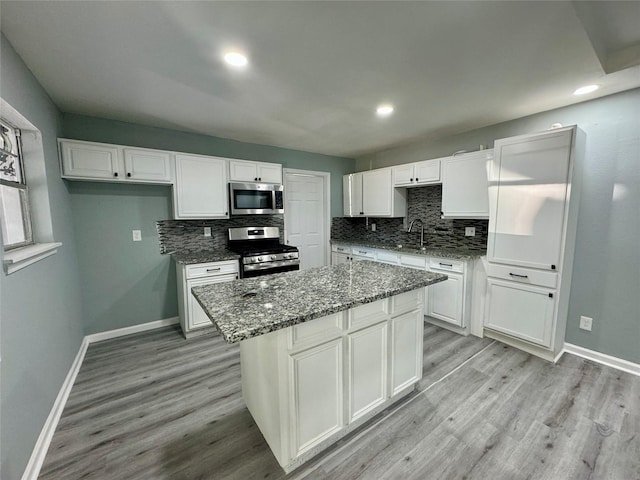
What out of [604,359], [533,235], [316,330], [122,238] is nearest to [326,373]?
[316,330]

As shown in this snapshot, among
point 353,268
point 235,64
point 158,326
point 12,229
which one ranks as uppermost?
point 235,64

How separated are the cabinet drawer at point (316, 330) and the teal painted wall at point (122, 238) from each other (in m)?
2.62

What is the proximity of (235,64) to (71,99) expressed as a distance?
171cm

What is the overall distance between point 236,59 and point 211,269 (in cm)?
212

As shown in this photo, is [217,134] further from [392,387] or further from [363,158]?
[392,387]

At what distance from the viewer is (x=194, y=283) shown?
116 inches

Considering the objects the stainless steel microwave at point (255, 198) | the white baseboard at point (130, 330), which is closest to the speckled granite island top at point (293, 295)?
the stainless steel microwave at point (255, 198)

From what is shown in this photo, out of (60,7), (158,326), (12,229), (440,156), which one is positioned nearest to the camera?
(60,7)

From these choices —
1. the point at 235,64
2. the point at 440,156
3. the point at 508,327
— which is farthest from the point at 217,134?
the point at 508,327

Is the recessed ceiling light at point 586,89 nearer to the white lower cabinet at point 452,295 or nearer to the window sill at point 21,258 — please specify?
the white lower cabinet at point 452,295

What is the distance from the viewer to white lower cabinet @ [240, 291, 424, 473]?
136 cm

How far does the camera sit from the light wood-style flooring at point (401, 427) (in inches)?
56.9

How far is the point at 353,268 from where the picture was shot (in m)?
2.28

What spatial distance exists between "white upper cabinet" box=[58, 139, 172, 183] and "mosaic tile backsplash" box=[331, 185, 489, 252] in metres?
2.80
